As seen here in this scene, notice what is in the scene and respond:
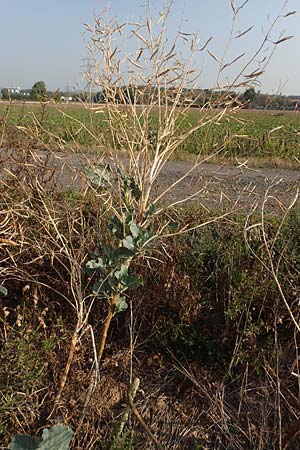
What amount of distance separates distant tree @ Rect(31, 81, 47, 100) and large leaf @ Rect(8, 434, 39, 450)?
2.29 m

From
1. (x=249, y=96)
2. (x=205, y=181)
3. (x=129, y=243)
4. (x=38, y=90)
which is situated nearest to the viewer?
(x=129, y=243)

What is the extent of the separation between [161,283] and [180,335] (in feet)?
1.27

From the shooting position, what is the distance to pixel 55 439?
1.30m

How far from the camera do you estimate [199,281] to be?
2.82 m

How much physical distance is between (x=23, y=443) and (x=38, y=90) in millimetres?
2482

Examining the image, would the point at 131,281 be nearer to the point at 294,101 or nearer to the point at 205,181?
the point at 205,181

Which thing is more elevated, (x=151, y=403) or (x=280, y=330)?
(x=280, y=330)

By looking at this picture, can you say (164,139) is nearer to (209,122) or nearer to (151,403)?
(209,122)

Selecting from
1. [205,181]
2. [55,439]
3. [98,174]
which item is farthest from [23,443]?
[205,181]

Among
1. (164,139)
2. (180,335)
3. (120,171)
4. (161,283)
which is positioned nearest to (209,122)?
(164,139)

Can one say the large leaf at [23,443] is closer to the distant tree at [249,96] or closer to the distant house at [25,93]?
the distant tree at [249,96]

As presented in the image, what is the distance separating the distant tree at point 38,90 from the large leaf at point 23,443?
7.50ft

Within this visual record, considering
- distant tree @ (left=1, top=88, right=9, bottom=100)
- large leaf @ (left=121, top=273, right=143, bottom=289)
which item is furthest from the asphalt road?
large leaf @ (left=121, top=273, right=143, bottom=289)

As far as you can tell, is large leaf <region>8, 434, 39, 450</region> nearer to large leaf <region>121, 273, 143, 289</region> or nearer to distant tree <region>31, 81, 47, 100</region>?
large leaf <region>121, 273, 143, 289</region>
